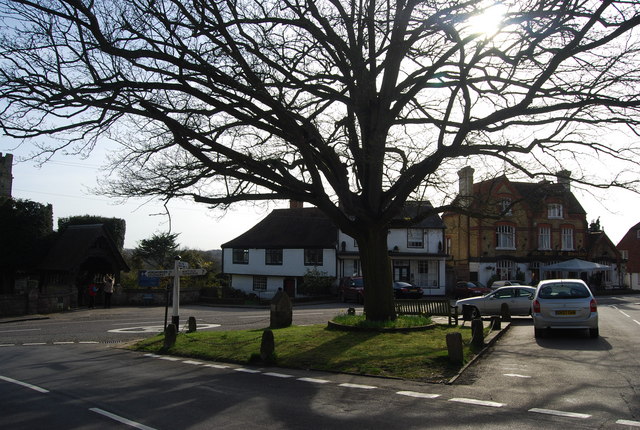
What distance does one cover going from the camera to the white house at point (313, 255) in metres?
47.4

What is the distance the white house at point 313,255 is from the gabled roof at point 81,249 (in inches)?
544

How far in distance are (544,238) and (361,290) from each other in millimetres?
24880

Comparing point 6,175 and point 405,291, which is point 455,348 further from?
point 6,175

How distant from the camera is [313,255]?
156 ft

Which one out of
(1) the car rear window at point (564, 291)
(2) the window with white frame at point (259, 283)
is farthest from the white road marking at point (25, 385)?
(2) the window with white frame at point (259, 283)

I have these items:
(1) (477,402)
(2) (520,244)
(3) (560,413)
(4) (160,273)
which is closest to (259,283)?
(2) (520,244)

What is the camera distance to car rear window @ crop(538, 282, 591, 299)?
15148 mm

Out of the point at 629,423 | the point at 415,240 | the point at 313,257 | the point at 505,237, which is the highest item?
the point at 505,237

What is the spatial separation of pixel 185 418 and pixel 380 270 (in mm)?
9575

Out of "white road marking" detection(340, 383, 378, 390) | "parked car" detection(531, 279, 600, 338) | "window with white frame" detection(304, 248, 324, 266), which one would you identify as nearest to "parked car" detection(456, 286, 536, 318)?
"parked car" detection(531, 279, 600, 338)

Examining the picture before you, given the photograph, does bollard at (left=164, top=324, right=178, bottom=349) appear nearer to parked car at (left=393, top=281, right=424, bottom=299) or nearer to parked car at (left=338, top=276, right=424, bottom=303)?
parked car at (left=338, top=276, right=424, bottom=303)

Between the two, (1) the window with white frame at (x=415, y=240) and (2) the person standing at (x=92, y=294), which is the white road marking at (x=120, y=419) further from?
(1) the window with white frame at (x=415, y=240)

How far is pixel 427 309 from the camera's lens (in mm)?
21031

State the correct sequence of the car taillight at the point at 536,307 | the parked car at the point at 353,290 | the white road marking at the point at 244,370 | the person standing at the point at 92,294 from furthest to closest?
the parked car at the point at 353,290 < the person standing at the point at 92,294 < the car taillight at the point at 536,307 < the white road marking at the point at 244,370
